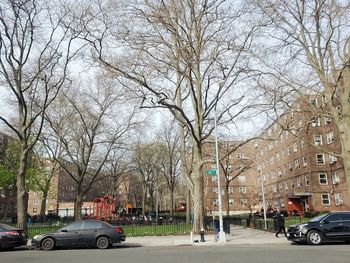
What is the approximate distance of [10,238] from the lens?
17.0 metres

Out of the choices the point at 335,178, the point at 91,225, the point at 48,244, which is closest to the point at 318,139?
the point at 335,178

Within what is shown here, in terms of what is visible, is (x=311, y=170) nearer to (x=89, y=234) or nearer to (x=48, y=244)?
(x=89, y=234)

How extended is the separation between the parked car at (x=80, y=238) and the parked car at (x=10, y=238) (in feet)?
3.07

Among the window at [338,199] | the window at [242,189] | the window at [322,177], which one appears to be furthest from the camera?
the window at [242,189]

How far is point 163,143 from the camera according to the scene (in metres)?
56.6

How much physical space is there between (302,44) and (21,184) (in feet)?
68.7

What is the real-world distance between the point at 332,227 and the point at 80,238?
11.9 metres

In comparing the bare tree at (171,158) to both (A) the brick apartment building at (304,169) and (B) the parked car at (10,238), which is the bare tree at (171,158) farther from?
(B) the parked car at (10,238)

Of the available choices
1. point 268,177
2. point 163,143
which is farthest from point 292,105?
point 268,177

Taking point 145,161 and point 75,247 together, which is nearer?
point 75,247

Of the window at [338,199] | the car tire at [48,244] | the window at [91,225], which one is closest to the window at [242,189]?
the window at [338,199]

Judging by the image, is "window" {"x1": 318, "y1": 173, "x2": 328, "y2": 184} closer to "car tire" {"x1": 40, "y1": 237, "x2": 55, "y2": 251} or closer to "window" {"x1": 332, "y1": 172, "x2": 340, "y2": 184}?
"window" {"x1": 332, "y1": 172, "x2": 340, "y2": 184}

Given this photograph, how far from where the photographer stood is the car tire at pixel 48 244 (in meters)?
16.8

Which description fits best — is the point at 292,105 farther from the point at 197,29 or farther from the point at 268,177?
the point at 268,177
